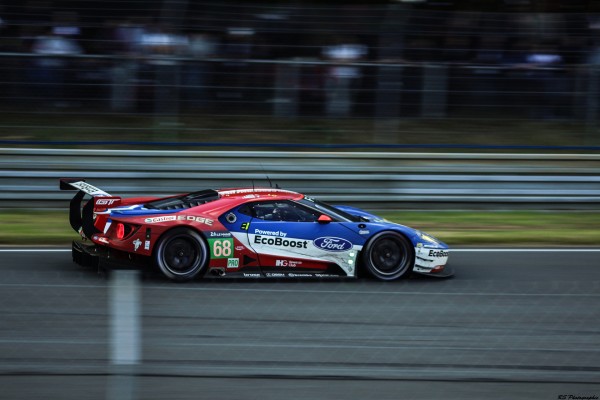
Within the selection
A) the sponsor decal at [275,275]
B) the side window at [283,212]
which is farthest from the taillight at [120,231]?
the sponsor decal at [275,275]

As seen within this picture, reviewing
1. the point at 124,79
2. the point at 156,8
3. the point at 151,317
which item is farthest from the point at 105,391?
the point at 156,8

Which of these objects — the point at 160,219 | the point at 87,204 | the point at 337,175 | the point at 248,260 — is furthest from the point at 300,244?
the point at 337,175

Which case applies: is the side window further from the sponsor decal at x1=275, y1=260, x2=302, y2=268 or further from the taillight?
the taillight

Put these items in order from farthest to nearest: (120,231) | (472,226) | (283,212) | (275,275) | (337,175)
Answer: (337,175) → (472,226) → (283,212) → (275,275) → (120,231)

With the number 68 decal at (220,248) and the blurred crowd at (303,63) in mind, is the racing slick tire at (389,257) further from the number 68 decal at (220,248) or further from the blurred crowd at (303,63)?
the blurred crowd at (303,63)

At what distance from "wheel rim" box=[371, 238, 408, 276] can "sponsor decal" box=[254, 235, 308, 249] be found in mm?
730

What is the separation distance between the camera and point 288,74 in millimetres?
12367

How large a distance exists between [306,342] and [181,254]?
2.56 m

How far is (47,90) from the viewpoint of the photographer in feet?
39.2

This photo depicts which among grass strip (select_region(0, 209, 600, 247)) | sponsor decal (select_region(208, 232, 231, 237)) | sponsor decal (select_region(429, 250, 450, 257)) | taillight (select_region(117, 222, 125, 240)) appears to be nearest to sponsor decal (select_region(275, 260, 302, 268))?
sponsor decal (select_region(208, 232, 231, 237))

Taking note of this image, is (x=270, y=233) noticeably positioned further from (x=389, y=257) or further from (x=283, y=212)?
(x=389, y=257)

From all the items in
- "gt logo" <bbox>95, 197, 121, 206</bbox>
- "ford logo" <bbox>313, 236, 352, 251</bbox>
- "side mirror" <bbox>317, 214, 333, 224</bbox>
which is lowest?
"ford logo" <bbox>313, 236, 352, 251</bbox>

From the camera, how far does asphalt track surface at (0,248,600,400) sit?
5.00m

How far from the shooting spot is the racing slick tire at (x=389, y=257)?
8.40 m
